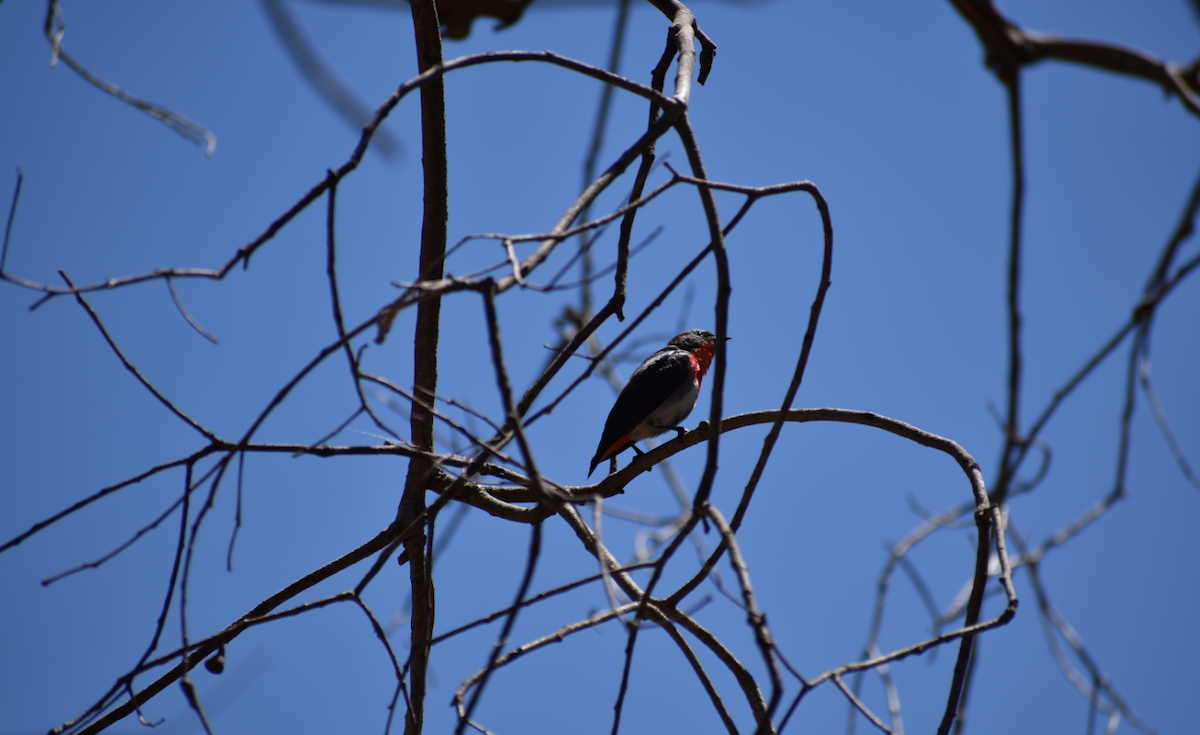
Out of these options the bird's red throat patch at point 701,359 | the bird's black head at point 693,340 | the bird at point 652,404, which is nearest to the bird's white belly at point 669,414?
the bird at point 652,404

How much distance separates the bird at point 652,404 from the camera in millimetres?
6074

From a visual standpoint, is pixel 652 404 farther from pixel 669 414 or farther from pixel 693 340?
pixel 693 340

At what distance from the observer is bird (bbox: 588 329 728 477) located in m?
6.07

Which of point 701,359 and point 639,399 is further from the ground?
point 701,359

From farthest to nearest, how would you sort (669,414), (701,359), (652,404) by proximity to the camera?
(701,359) < (669,414) < (652,404)

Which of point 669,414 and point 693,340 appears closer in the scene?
point 669,414

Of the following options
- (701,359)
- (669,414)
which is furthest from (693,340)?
(669,414)

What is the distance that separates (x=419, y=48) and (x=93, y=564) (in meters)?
2.04

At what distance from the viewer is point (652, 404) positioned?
6.12 m

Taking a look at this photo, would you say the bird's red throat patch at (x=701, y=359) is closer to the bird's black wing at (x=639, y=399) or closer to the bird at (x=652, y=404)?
the bird at (x=652, y=404)

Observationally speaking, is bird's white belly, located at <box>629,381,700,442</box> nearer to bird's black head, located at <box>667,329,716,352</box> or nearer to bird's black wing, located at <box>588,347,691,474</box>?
bird's black wing, located at <box>588,347,691,474</box>

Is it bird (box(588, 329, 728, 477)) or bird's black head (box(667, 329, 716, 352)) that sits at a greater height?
bird's black head (box(667, 329, 716, 352))

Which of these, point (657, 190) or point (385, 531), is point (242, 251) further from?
point (385, 531)

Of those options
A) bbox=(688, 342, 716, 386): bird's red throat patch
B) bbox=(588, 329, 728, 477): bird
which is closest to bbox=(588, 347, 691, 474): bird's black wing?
bbox=(588, 329, 728, 477): bird
